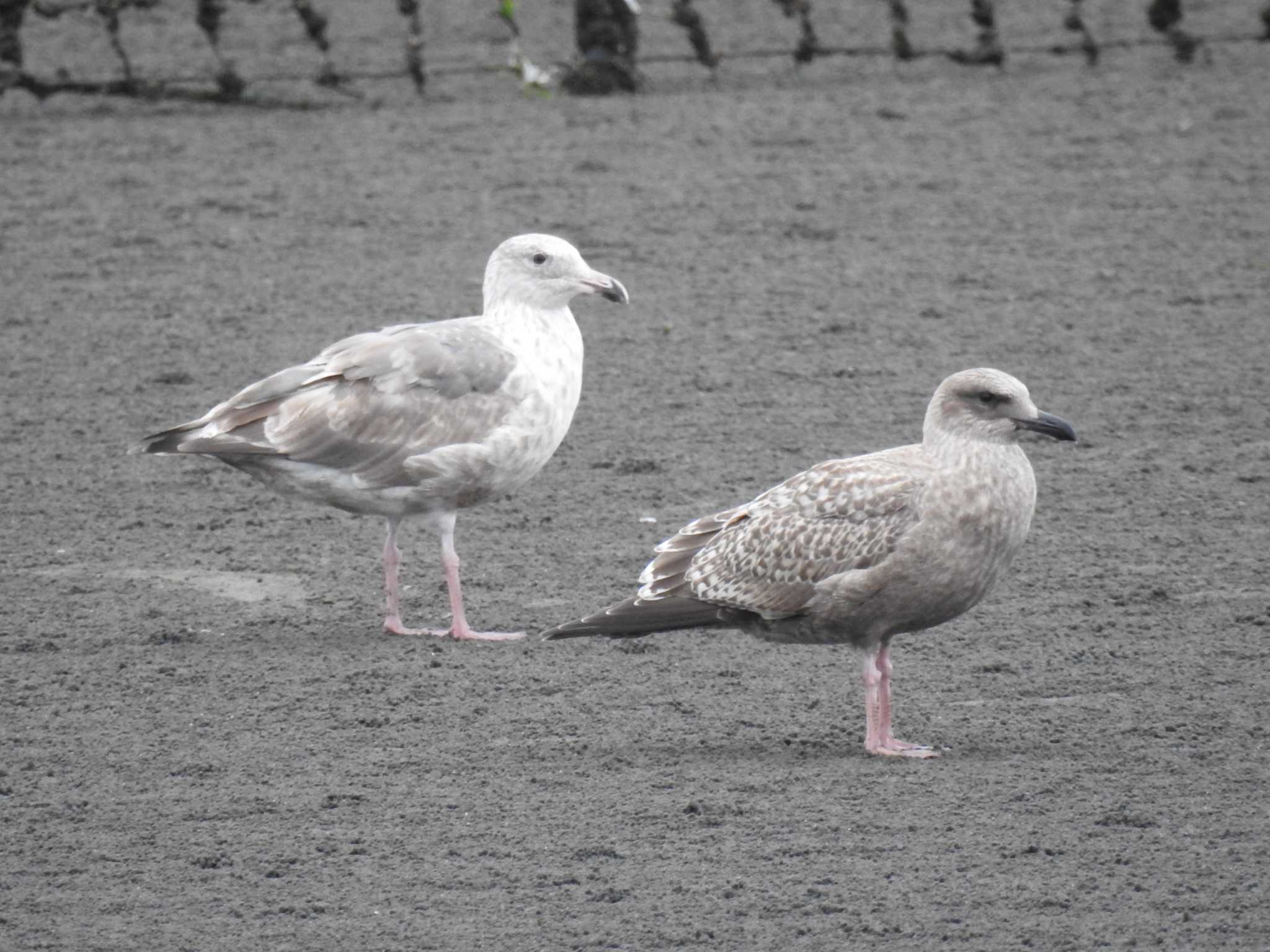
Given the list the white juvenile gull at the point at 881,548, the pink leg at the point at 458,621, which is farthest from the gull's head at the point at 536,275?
the white juvenile gull at the point at 881,548

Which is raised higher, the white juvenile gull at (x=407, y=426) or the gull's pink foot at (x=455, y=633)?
the white juvenile gull at (x=407, y=426)

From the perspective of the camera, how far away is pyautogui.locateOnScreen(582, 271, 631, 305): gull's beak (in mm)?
7347

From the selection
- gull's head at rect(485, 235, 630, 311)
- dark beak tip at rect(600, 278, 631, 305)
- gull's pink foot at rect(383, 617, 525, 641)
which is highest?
gull's head at rect(485, 235, 630, 311)

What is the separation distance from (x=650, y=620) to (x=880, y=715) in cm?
78

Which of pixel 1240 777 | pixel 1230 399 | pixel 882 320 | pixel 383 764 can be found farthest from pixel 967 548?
pixel 882 320

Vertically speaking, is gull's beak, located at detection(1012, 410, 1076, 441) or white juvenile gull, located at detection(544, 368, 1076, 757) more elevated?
gull's beak, located at detection(1012, 410, 1076, 441)

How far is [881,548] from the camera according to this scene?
557cm

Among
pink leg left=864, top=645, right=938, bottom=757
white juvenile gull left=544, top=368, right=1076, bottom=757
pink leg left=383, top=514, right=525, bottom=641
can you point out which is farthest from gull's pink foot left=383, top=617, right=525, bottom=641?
pink leg left=864, top=645, right=938, bottom=757

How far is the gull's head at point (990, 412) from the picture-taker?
18.5 feet

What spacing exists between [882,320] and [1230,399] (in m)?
2.20

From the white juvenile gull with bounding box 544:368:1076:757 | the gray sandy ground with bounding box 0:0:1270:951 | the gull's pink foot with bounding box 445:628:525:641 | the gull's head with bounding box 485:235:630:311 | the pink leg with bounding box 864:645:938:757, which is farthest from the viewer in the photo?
the gull's head with bounding box 485:235:630:311

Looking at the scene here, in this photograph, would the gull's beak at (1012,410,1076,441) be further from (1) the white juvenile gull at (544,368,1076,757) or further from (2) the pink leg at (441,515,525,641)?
(2) the pink leg at (441,515,525,641)

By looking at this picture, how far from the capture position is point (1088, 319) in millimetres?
10727

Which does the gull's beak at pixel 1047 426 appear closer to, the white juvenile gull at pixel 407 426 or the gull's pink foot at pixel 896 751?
the gull's pink foot at pixel 896 751
